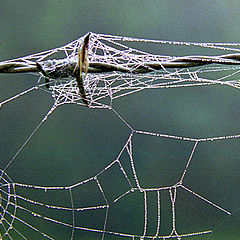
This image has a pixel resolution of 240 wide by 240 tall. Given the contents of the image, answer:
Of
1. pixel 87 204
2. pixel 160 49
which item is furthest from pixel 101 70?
pixel 87 204

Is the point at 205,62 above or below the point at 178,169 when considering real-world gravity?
above

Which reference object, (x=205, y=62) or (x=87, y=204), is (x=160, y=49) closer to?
(x=87, y=204)

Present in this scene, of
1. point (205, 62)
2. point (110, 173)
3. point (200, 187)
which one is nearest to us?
point (205, 62)

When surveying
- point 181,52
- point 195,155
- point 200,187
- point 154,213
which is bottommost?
point 154,213

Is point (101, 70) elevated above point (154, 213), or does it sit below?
above

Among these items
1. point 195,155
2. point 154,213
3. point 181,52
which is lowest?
point 154,213

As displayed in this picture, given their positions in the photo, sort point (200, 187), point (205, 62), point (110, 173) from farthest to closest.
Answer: point (110, 173)
point (200, 187)
point (205, 62)

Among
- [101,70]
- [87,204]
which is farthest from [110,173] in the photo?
[101,70]

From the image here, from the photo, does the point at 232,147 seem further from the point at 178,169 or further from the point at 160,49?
the point at 160,49

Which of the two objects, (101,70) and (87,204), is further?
(87,204)
